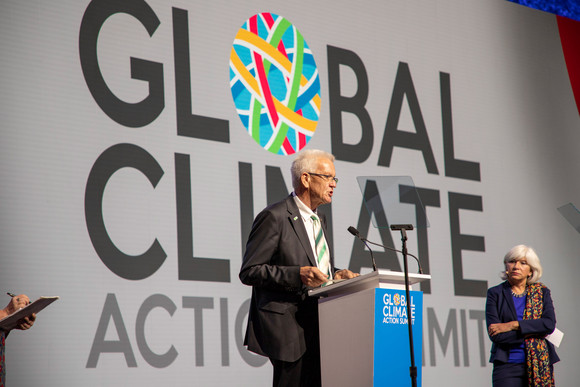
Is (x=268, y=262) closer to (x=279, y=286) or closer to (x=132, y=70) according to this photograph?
(x=279, y=286)

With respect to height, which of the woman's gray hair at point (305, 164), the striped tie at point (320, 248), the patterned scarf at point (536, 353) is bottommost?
the patterned scarf at point (536, 353)

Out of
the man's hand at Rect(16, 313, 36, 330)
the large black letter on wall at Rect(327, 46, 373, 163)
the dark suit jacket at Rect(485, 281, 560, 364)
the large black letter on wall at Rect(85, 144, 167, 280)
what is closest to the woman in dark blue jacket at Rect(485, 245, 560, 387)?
the dark suit jacket at Rect(485, 281, 560, 364)

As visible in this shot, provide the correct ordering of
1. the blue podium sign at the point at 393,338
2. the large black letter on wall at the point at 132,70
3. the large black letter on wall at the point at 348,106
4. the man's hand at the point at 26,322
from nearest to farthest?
the blue podium sign at the point at 393,338, the man's hand at the point at 26,322, the large black letter on wall at the point at 132,70, the large black letter on wall at the point at 348,106

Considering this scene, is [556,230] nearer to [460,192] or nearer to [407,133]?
[460,192]

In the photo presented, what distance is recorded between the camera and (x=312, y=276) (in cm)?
296

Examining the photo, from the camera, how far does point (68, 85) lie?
422 centimetres

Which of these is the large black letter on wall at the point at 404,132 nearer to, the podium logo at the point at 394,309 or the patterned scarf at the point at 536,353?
the patterned scarf at the point at 536,353

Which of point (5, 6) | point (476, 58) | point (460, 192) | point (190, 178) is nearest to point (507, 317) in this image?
point (460, 192)

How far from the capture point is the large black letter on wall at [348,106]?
541 centimetres

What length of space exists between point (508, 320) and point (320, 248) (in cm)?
180

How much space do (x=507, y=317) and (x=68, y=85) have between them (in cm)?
291

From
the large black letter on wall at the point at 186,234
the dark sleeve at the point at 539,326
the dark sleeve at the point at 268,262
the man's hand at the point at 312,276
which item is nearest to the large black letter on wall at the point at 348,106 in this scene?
the large black letter on wall at the point at 186,234

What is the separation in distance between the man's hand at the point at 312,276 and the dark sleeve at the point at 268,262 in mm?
30

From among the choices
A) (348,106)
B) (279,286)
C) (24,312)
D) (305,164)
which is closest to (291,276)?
(279,286)
